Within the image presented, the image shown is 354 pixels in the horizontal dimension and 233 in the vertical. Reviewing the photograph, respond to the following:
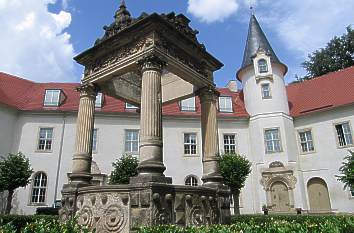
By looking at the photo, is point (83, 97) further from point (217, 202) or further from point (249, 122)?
point (249, 122)

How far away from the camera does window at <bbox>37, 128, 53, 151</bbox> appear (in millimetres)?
24523

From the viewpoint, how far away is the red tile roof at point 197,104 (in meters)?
25.2

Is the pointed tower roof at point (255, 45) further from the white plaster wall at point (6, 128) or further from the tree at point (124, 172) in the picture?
the white plaster wall at point (6, 128)

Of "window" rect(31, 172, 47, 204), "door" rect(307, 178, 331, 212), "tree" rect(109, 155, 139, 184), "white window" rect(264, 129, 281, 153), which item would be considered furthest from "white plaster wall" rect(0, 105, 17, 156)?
"door" rect(307, 178, 331, 212)

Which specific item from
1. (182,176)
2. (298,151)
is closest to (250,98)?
(298,151)

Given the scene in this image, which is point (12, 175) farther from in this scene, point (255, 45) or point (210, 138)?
point (255, 45)

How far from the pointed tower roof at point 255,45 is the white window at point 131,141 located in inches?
467

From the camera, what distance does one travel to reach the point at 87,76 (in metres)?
9.84

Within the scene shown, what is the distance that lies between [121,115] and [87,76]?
15933mm

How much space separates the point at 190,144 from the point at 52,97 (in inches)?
490

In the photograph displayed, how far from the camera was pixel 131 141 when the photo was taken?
83.3 ft

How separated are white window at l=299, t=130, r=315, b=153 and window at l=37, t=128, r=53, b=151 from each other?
811 inches

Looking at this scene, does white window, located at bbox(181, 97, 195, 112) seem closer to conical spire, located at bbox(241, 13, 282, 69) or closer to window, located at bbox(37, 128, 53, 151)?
conical spire, located at bbox(241, 13, 282, 69)

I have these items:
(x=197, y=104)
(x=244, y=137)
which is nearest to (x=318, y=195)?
(x=244, y=137)
